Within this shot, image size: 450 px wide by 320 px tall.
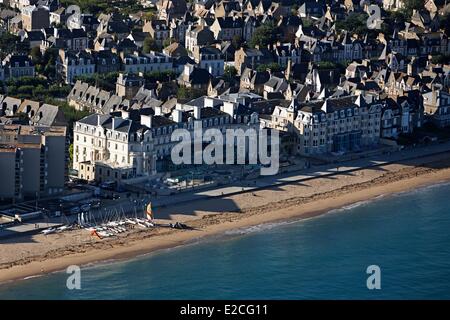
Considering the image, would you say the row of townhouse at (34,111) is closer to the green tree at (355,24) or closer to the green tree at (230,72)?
the green tree at (230,72)

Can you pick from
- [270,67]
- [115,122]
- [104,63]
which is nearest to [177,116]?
[115,122]

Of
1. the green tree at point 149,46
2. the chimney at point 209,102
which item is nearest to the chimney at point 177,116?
the chimney at point 209,102

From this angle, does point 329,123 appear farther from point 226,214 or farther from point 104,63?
point 104,63

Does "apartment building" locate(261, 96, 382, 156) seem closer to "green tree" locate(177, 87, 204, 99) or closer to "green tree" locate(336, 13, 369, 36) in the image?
"green tree" locate(177, 87, 204, 99)

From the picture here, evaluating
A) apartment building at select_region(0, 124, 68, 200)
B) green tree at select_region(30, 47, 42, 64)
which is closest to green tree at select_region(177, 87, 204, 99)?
green tree at select_region(30, 47, 42, 64)

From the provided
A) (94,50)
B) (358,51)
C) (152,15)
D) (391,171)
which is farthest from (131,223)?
(152,15)

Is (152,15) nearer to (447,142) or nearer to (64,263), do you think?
(447,142)
